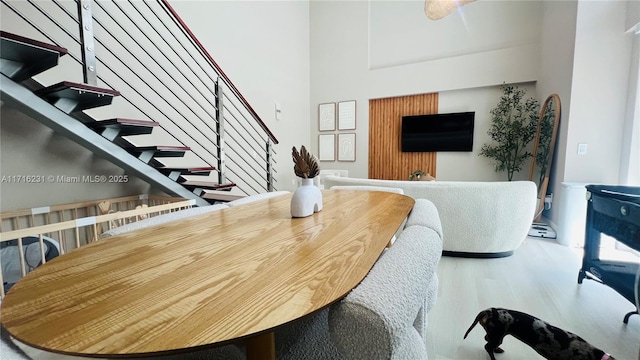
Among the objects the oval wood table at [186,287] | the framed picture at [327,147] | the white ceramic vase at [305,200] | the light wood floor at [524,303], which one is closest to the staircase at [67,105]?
the oval wood table at [186,287]

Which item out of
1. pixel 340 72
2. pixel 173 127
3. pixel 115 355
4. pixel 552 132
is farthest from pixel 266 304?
pixel 340 72

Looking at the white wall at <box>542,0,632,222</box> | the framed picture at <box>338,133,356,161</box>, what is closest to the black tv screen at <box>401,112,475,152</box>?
the framed picture at <box>338,133,356,161</box>

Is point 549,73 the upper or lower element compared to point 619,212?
upper

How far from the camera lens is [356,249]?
2.29 ft

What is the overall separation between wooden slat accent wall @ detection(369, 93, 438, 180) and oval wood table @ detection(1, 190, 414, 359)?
183 inches

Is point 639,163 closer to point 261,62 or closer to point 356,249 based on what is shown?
point 356,249

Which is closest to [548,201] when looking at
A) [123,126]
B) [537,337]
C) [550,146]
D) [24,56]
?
[550,146]

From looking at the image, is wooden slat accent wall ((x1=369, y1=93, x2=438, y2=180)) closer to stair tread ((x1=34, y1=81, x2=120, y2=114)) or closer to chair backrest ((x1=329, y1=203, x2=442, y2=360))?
stair tread ((x1=34, y1=81, x2=120, y2=114))

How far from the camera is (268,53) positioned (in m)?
4.72

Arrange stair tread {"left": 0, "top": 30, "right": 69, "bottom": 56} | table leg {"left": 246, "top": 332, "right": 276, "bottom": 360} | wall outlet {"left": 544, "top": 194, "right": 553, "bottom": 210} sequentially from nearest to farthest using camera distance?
table leg {"left": 246, "top": 332, "right": 276, "bottom": 360}
stair tread {"left": 0, "top": 30, "right": 69, "bottom": 56}
wall outlet {"left": 544, "top": 194, "right": 553, "bottom": 210}

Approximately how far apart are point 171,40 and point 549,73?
4.95 m

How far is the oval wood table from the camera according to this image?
0.38 metres

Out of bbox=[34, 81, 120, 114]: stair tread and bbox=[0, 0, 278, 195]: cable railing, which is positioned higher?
bbox=[0, 0, 278, 195]: cable railing

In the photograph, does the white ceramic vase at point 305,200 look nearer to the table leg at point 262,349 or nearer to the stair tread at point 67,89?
the table leg at point 262,349
